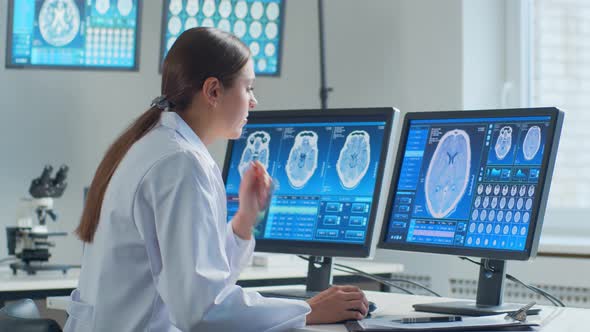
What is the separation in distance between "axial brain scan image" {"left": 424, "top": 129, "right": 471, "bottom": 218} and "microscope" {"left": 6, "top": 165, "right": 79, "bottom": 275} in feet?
4.62

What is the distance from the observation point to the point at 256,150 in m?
2.41

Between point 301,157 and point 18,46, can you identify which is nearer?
point 301,157

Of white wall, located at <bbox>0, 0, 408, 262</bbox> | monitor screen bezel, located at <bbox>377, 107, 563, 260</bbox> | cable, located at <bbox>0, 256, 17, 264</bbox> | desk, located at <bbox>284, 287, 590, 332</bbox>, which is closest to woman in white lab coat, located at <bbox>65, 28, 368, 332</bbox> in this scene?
desk, located at <bbox>284, 287, 590, 332</bbox>

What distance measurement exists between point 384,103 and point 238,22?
70 cm

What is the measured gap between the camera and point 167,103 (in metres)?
1.88

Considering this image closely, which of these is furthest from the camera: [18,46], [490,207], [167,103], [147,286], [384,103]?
[384,103]

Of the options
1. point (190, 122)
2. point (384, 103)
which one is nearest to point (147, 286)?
point (190, 122)

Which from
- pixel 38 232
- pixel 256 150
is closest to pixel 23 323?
pixel 256 150

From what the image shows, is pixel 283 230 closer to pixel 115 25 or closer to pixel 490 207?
pixel 490 207

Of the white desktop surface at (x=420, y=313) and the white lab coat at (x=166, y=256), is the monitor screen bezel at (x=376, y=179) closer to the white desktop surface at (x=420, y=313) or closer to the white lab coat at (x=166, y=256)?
the white desktop surface at (x=420, y=313)

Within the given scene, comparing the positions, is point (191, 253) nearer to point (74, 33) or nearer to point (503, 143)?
point (503, 143)

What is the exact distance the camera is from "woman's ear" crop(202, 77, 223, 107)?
6.06ft

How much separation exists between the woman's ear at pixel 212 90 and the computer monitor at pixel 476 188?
1.69 feet

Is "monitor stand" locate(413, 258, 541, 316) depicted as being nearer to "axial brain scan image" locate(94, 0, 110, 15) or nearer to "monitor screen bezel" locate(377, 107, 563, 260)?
"monitor screen bezel" locate(377, 107, 563, 260)
